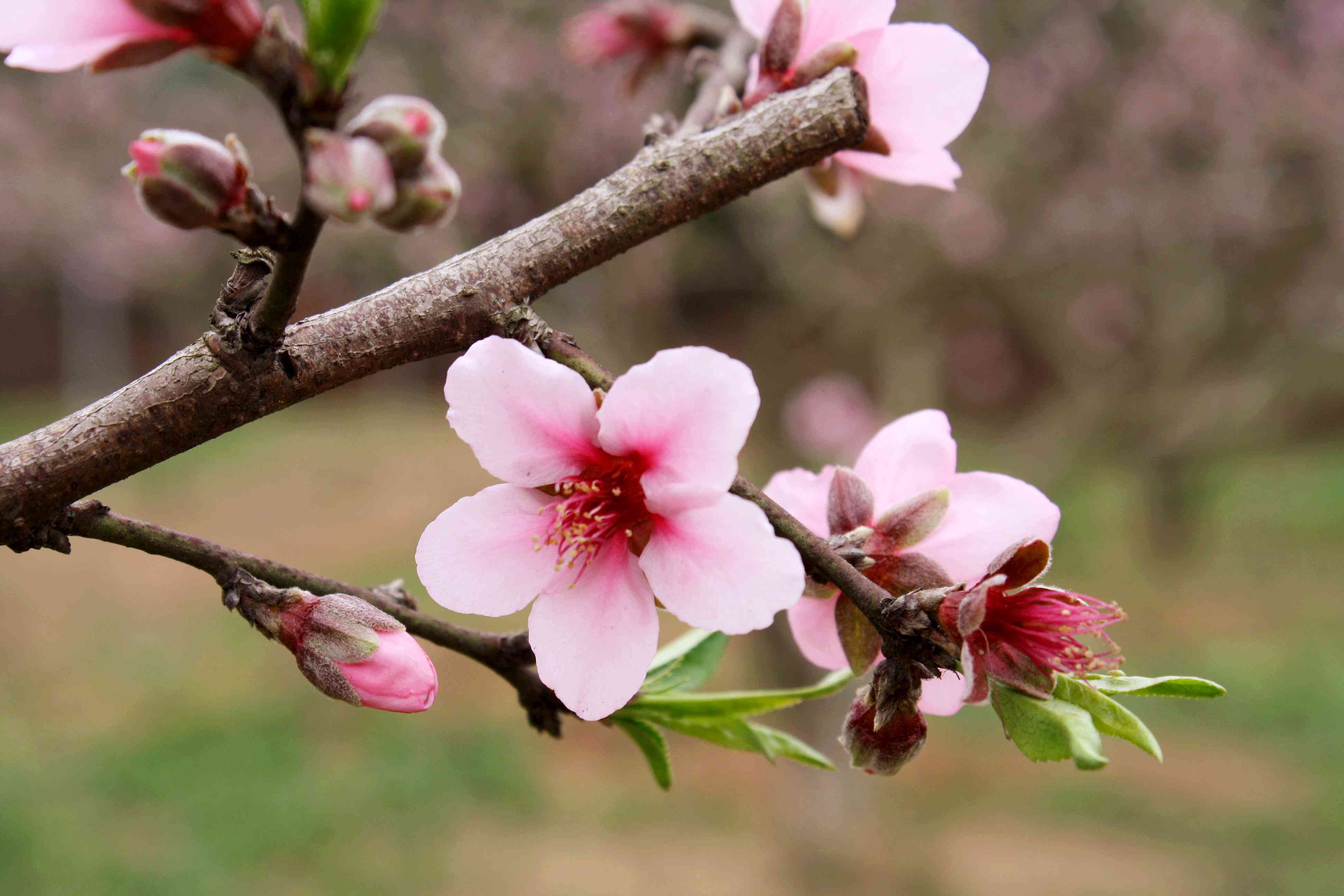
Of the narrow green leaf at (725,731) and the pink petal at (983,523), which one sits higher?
the pink petal at (983,523)

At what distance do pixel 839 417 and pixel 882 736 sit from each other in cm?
680

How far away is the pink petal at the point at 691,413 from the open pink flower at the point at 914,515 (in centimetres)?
15

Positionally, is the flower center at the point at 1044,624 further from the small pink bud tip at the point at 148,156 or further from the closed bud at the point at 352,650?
the small pink bud tip at the point at 148,156

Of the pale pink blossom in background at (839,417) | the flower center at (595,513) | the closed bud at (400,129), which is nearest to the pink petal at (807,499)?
the flower center at (595,513)

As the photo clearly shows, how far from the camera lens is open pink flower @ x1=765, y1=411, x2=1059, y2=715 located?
717mm

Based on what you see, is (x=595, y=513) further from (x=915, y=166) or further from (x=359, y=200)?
(x=915, y=166)

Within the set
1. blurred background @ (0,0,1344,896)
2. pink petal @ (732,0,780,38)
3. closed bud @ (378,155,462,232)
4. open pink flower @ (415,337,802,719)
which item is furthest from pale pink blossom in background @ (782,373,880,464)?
closed bud @ (378,155,462,232)

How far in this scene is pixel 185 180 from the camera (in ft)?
1.57

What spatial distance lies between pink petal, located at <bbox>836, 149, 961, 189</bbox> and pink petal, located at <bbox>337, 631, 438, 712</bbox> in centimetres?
51

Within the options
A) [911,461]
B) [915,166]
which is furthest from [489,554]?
[915,166]

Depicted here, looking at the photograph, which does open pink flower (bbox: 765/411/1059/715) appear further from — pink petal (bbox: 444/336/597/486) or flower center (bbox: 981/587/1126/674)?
pink petal (bbox: 444/336/597/486)

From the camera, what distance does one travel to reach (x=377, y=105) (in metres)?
0.50

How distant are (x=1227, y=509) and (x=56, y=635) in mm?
9231

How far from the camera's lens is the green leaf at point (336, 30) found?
1.43ft
